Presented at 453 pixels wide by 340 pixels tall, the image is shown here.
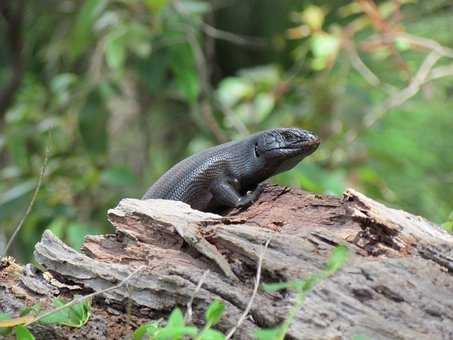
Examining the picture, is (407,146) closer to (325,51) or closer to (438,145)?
(438,145)

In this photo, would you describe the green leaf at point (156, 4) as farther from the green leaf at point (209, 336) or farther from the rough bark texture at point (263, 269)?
the green leaf at point (209, 336)

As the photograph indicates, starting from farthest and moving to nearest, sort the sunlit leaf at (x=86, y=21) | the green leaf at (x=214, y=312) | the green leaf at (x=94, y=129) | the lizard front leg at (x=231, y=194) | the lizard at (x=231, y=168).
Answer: the green leaf at (x=94, y=129) < the sunlit leaf at (x=86, y=21) < the lizard at (x=231, y=168) < the lizard front leg at (x=231, y=194) < the green leaf at (x=214, y=312)

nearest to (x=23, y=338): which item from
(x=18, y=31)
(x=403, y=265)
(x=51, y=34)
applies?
(x=403, y=265)

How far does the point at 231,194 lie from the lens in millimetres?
3041

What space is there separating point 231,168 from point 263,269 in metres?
1.21

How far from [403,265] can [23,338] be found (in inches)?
33.4

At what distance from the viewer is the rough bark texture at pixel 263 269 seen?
6.42ft

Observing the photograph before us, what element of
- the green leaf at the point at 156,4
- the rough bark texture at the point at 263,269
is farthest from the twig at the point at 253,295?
the green leaf at the point at 156,4

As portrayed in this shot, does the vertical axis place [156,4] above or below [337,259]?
above

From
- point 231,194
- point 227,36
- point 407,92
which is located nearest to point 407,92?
point 407,92

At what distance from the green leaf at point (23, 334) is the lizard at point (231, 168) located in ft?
3.98

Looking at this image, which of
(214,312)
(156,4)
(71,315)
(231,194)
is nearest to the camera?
(214,312)

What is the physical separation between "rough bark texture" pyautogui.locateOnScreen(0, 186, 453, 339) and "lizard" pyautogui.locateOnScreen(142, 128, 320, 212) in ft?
2.25

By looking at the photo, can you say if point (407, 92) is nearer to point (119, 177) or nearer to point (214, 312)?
point (119, 177)
